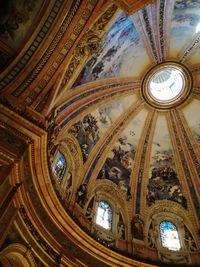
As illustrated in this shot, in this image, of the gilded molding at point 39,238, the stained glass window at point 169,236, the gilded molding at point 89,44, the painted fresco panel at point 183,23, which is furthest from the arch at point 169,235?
the painted fresco panel at point 183,23

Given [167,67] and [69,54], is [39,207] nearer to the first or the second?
[69,54]

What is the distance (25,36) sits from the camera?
1056 centimetres

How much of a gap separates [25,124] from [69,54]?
107 inches

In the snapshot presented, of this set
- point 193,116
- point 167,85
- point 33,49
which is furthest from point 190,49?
point 33,49

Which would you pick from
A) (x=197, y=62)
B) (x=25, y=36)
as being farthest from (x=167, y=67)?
(x=25, y=36)

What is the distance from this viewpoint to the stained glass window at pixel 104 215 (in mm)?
13447

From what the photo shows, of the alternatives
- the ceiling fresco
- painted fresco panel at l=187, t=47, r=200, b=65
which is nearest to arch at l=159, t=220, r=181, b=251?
the ceiling fresco

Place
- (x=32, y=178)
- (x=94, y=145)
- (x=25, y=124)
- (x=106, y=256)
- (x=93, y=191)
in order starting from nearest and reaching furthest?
(x=25, y=124) < (x=32, y=178) < (x=106, y=256) < (x=93, y=191) < (x=94, y=145)

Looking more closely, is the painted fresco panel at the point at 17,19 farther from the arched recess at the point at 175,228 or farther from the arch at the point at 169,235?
the arch at the point at 169,235

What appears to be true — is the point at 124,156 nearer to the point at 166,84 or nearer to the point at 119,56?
the point at 119,56

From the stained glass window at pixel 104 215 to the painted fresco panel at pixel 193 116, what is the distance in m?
A: 5.75

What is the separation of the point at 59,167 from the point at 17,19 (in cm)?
547

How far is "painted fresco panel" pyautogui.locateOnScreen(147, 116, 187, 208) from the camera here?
52.1 feet

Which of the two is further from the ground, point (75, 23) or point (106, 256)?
point (75, 23)
